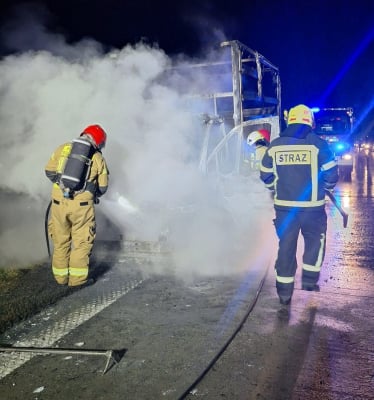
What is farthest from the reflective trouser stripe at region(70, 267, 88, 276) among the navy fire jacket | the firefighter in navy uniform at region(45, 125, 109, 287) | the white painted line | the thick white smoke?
the navy fire jacket

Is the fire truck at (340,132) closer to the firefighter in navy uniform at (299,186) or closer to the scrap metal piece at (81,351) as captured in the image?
the firefighter in navy uniform at (299,186)

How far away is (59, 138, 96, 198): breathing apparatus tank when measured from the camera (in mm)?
4230

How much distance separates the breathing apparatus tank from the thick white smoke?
1.61m

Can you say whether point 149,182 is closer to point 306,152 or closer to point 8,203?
point 306,152

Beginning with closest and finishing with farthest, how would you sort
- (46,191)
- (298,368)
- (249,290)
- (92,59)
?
1. (298,368)
2. (249,290)
3. (92,59)
4. (46,191)

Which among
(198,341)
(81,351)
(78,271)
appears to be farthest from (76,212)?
(198,341)

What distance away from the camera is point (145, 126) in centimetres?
614

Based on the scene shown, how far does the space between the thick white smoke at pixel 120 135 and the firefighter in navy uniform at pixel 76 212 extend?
1284 millimetres

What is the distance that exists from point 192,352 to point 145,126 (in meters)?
3.90

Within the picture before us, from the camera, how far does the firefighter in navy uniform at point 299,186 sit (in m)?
3.90

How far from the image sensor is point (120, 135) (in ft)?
20.2

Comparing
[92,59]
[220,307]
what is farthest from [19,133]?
[220,307]

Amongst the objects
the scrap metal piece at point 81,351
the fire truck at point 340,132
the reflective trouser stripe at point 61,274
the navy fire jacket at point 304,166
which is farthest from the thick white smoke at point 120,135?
the fire truck at point 340,132

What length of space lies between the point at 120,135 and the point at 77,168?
202 centimetres
